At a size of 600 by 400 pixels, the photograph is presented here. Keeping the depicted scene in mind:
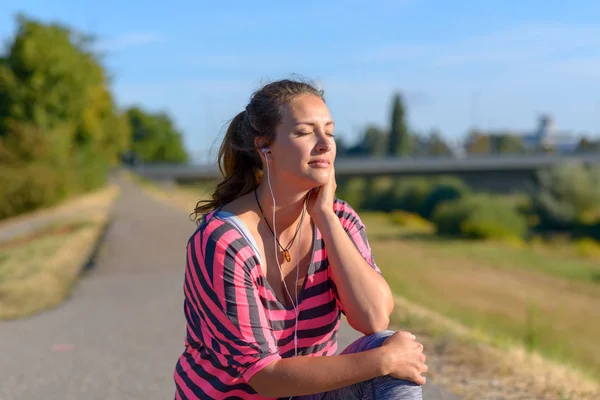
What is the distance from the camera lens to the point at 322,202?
2766 millimetres

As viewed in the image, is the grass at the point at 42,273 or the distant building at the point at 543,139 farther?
the distant building at the point at 543,139

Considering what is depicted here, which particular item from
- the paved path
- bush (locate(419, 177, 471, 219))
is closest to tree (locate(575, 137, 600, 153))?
bush (locate(419, 177, 471, 219))

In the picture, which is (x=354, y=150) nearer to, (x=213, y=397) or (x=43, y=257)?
(x=43, y=257)

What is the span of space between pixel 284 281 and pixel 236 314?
30cm

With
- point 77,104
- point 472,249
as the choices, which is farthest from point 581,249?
point 77,104

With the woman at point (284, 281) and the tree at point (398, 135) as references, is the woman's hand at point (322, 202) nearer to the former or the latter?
the woman at point (284, 281)

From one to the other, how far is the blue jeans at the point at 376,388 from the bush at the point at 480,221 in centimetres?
3558

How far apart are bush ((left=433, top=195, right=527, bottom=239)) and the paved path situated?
28.6 metres

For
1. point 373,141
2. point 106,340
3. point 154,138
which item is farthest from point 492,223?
point 154,138

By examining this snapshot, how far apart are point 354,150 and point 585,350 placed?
4278 inches

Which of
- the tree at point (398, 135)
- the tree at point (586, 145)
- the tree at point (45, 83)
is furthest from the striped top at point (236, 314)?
the tree at point (398, 135)

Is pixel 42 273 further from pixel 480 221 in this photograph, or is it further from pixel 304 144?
pixel 480 221

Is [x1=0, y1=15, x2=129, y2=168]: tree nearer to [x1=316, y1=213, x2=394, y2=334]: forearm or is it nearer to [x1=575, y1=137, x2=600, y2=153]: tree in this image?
[x1=316, y1=213, x2=394, y2=334]: forearm

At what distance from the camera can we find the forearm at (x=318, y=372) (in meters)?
2.49
